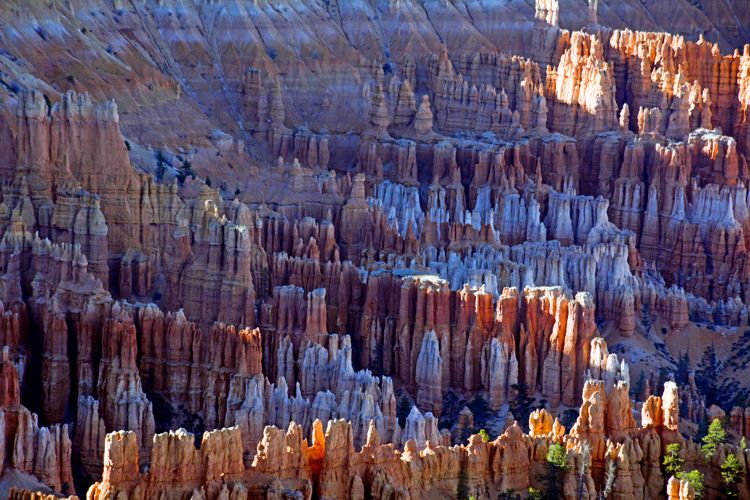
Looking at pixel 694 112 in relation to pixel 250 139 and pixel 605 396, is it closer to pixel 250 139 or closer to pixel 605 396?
pixel 250 139

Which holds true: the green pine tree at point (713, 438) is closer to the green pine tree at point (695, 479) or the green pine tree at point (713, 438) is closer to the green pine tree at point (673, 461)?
the green pine tree at point (673, 461)

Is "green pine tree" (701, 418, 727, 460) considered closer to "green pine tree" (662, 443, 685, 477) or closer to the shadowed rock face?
the shadowed rock face

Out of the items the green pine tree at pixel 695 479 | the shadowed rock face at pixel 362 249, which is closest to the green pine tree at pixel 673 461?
the shadowed rock face at pixel 362 249

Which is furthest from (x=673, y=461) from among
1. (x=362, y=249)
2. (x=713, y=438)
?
(x=362, y=249)

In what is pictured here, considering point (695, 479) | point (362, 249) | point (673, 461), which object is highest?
point (362, 249)

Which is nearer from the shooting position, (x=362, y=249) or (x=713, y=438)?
(x=713, y=438)

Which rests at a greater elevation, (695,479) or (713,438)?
(713,438)

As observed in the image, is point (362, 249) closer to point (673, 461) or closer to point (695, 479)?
point (673, 461)

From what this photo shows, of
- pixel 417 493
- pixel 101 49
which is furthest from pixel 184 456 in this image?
pixel 101 49

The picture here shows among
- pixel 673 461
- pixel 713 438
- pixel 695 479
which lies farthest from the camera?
pixel 713 438

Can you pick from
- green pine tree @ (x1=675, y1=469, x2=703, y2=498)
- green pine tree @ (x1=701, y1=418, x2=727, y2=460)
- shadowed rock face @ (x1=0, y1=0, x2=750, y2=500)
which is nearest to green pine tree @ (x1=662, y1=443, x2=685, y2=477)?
shadowed rock face @ (x1=0, y1=0, x2=750, y2=500)
